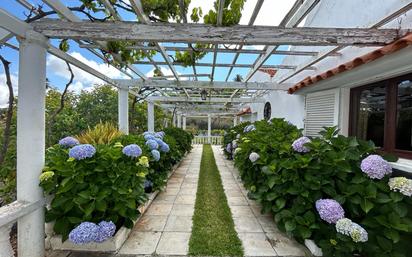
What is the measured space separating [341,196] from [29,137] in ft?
11.1

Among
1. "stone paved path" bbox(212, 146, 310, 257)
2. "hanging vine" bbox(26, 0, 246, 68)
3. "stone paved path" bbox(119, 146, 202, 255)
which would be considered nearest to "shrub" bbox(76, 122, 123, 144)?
"hanging vine" bbox(26, 0, 246, 68)

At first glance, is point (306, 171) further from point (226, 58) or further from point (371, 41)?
point (226, 58)

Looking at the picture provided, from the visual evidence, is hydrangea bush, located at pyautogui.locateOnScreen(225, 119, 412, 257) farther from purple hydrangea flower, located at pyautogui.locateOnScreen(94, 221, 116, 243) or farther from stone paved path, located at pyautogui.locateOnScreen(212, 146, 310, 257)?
purple hydrangea flower, located at pyautogui.locateOnScreen(94, 221, 116, 243)

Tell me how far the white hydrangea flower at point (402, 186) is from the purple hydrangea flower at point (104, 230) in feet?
9.53

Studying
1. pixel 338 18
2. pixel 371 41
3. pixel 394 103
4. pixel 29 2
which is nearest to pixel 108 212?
pixel 29 2

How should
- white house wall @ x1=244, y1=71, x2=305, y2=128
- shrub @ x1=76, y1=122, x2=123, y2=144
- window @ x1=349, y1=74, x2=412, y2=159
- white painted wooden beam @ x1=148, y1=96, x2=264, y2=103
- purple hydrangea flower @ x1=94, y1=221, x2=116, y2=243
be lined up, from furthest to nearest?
white painted wooden beam @ x1=148, y1=96, x2=264, y2=103, white house wall @ x1=244, y1=71, x2=305, y2=128, shrub @ x1=76, y1=122, x2=123, y2=144, window @ x1=349, y1=74, x2=412, y2=159, purple hydrangea flower @ x1=94, y1=221, x2=116, y2=243

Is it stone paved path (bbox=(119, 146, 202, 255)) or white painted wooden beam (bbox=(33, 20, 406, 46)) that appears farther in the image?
stone paved path (bbox=(119, 146, 202, 255))

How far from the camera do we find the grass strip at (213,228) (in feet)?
8.55

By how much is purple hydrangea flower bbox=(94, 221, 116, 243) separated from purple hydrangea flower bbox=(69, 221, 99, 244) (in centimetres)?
3

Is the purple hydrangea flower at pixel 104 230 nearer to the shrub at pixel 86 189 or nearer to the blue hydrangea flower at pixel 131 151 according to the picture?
the shrub at pixel 86 189

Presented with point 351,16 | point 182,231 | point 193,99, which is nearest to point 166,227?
point 182,231

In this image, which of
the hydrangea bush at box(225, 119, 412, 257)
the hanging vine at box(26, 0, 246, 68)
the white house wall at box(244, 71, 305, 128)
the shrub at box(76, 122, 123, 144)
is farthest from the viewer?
the white house wall at box(244, 71, 305, 128)

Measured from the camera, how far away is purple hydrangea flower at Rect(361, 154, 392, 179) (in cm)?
225

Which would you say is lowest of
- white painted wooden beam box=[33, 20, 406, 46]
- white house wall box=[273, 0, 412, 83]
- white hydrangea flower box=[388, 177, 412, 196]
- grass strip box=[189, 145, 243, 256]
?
grass strip box=[189, 145, 243, 256]
